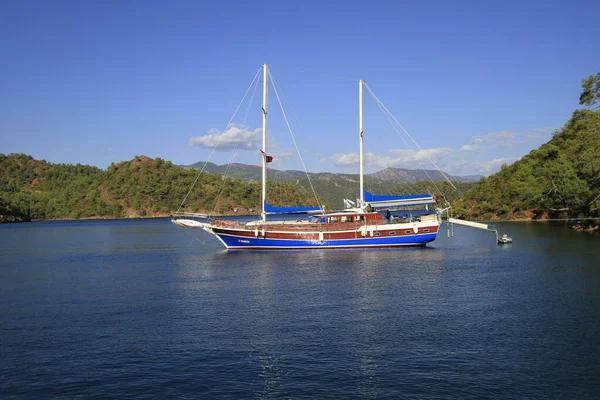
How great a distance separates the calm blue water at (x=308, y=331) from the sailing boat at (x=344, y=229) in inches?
→ 524

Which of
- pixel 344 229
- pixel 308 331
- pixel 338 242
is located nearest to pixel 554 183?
pixel 344 229

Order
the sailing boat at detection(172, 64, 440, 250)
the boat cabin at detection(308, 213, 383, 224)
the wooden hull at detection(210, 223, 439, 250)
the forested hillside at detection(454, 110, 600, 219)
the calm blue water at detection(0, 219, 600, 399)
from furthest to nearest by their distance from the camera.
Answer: the forested hillside at detection(454, 110, 600, 219), the boat cabin at detection(308, 213, 383, 224), the sailing boat at detection(172, 64, 440, 250), the wooden hull at detection(210, 223, 439, 250), the calm blue water at detection(0, 219, 600, 399)

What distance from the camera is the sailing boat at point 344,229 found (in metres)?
64.2

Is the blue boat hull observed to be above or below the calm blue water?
above

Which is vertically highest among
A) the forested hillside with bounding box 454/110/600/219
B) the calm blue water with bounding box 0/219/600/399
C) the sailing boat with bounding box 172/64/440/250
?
the forested hillside with bounding box 454/110/600/219

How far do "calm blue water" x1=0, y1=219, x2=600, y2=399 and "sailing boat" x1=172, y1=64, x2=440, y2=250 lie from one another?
43.7 feet

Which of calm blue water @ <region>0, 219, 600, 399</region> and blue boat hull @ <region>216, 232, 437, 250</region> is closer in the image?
calm blue water @ <region>0, 219, 600, 399</region>

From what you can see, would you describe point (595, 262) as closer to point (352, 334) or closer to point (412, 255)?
point (412, 255)

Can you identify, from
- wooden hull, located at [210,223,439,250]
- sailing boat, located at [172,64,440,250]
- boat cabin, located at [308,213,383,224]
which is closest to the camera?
wooden hull, located at [210,223,439,250]

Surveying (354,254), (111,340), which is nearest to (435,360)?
(111,340)

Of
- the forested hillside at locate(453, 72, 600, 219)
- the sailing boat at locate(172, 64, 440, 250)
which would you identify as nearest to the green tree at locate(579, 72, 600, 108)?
the forested hillside at locate(453, 72, 600, 219)

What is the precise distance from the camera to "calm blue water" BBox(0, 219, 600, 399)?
2028 centimetres

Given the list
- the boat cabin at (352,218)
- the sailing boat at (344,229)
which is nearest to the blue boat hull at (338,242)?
the sailing boat at (344,229)

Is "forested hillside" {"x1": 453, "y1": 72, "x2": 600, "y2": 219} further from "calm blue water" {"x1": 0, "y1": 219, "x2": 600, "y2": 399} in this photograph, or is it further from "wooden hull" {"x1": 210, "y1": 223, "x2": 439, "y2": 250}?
"calm blue water" {"x1": 0, "y1": 219, "x2": 600, "y2": 399}
